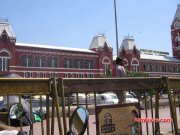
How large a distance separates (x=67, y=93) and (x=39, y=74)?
52.2 m

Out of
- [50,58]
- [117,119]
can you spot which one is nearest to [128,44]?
[50,58]

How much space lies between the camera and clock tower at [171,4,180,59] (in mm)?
84188

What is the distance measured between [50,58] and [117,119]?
5360 centimetres

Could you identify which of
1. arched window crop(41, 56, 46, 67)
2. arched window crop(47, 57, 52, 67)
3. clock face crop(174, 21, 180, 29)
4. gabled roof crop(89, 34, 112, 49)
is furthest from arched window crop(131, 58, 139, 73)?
arched window crop(41, 56, 46, 67)

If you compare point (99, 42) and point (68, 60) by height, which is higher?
point (99, 42)

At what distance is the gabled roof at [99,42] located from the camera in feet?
219

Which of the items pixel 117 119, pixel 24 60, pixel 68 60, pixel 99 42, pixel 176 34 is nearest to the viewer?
pixel 117 119

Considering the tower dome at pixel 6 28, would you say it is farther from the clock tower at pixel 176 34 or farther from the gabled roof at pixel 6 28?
the clock tower at pixel 176 34

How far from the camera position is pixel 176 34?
84.9m

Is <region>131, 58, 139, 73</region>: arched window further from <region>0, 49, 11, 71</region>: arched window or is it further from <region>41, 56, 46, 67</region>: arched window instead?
<region>0, 49, 11, 71</region>: arched window

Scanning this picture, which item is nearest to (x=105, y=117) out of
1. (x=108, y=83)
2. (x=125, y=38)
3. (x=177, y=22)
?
(x=108, y=83)

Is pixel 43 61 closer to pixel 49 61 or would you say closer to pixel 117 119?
pixel 49 61

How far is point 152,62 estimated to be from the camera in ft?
247

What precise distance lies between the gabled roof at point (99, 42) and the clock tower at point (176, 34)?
24.9m
